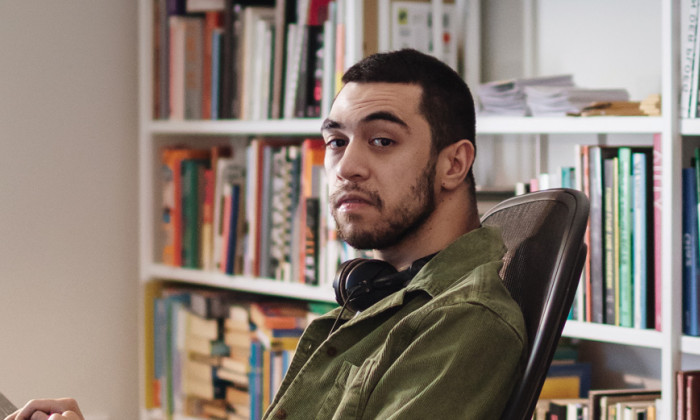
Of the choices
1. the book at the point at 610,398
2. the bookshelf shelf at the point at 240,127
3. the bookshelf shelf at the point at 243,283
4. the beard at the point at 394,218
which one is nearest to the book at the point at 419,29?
the bookshelf shelf at the point at 240,127

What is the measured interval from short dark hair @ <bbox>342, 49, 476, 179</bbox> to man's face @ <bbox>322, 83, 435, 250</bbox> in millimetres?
13

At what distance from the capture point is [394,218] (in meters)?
1.28

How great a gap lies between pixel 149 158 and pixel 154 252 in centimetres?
31

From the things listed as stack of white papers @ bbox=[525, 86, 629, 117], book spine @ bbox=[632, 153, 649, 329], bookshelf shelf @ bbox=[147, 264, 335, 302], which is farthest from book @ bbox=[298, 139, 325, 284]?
book spine @ bbox=[632, 153, 649, 329]

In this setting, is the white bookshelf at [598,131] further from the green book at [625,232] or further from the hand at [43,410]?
the hand at [43,410]

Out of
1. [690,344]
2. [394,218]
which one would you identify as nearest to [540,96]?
[690,344]

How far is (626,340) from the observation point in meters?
1.84

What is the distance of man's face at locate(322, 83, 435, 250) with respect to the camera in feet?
4.21

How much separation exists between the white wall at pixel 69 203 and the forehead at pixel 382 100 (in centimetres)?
166

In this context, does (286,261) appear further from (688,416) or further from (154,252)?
(688,416)

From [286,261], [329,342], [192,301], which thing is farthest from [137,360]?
[329,342]

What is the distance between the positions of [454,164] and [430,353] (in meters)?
0.35

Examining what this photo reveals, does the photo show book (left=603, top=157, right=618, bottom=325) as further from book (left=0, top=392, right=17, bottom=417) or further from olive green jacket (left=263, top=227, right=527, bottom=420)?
book (left=0, top=392, right=17, bottom=417)

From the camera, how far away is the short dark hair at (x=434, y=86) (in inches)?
51.6
